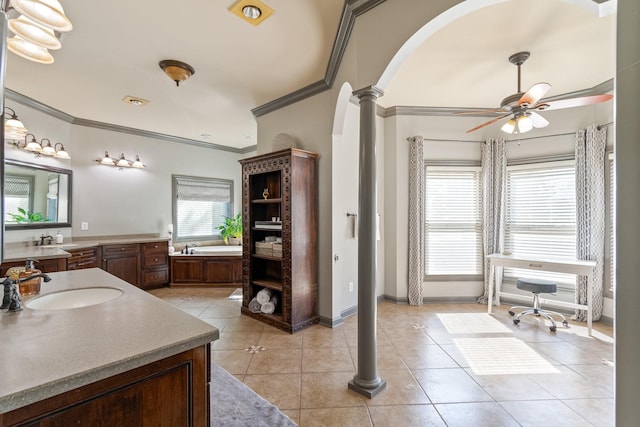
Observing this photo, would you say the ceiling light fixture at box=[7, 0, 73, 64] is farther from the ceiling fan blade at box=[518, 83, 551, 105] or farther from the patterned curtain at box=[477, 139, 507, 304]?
the patterned curtain at box=[477, 139, 507, 304]

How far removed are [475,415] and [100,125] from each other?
20.5ft

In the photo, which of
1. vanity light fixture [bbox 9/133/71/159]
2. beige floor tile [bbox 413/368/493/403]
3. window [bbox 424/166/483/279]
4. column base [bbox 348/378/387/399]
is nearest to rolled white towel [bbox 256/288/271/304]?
column base [bbox 348/378/387/399]

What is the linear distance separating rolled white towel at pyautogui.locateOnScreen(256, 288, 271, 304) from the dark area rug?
129 centimetres

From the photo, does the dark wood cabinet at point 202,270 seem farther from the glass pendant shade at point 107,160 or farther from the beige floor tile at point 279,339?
the beige floor tile at point 279,339

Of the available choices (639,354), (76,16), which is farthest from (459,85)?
(76,16)

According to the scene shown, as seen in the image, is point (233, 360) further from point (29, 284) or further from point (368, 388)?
point (29, 284)

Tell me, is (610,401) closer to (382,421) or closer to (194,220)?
(382,421)

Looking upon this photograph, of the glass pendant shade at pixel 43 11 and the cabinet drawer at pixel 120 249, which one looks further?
the cabinet drawer at pixel 120 249

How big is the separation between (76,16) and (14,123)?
55.4 inches

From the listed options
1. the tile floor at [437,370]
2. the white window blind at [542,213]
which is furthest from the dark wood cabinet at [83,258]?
the white window blind at [542,213]

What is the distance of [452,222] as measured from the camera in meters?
4.36

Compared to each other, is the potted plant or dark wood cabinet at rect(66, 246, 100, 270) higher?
the potted plant

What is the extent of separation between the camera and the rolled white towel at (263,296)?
3.59 meters

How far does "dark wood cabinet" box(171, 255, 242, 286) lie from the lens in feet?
17.0
